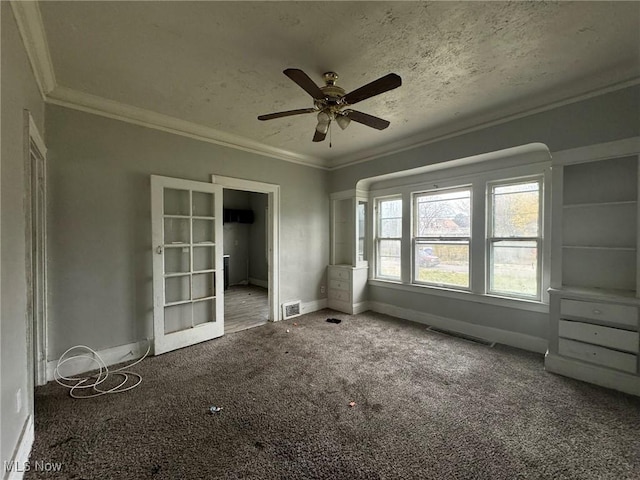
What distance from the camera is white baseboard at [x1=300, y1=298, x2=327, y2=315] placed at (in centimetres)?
460

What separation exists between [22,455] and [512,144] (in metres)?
4.52

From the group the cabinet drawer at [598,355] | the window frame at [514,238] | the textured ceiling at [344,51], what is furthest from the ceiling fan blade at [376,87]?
the cabinet drawer at [598,355]

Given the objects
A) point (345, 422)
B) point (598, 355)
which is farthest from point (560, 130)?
point (345, 422)

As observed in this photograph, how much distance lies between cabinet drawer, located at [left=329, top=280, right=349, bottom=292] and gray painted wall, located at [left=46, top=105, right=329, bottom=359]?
8.50 feet

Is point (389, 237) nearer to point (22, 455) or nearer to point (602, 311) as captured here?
point (602, 311)

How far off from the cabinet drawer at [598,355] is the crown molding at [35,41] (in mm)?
4656

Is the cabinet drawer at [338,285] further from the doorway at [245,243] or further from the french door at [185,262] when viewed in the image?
the doorway at [245,243]

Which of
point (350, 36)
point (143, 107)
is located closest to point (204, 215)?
point (143, 107)

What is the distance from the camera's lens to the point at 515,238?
132 inches

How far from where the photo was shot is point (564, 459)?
1.62 metres

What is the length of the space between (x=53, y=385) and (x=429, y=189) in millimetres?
4691

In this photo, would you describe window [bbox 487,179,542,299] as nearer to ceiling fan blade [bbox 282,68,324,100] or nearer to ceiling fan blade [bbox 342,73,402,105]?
ceiling fan blade [bbox 342,73,402,105]

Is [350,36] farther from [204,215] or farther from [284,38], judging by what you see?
[204,215]

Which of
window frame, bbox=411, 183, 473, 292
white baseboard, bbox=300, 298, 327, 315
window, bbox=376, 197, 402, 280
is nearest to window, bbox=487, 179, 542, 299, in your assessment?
window frame, bbox=411, 183, 473, 292
